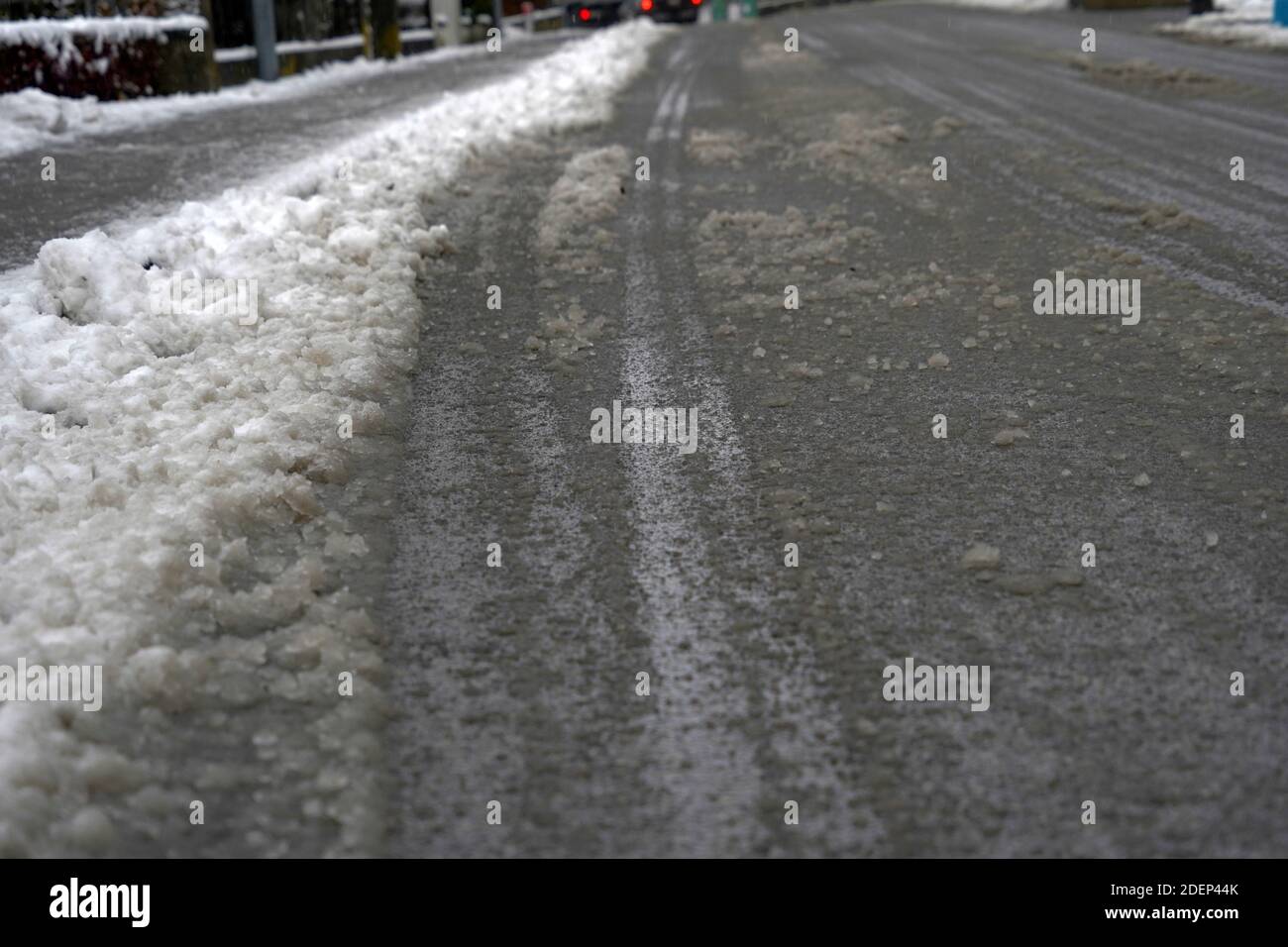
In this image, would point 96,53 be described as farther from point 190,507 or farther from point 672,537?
point 672,537

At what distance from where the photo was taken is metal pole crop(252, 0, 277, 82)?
19578 mm

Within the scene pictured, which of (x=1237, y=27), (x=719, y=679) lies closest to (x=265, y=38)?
(x=1237, y=27)

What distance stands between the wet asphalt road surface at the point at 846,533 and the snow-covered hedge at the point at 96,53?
8708 millimetres

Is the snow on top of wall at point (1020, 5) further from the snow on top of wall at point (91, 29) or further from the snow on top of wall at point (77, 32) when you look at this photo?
the snow on top of wall at point (77, 32)

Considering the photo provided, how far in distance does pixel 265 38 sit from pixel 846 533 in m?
18.6

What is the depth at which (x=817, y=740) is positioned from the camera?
282cm

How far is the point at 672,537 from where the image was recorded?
386 cm

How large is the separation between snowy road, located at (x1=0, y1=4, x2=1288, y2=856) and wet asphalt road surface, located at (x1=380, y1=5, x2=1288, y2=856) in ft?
0.05

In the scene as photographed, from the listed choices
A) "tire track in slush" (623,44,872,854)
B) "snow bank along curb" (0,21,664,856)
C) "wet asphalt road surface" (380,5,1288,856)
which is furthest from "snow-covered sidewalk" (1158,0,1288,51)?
"tire track in slush" (623,44,872,854)

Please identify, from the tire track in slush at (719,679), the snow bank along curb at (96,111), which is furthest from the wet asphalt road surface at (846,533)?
→ the snow bank along curb at (96,111)

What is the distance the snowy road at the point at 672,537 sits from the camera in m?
2.65

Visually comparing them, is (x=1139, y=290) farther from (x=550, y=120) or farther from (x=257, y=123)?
(x=257, y=123)

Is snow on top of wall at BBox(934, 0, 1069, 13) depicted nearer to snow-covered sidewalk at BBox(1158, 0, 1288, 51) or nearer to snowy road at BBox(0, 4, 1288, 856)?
snow-covered sidewalk at BBox(1158, 0, 1288, 51)
